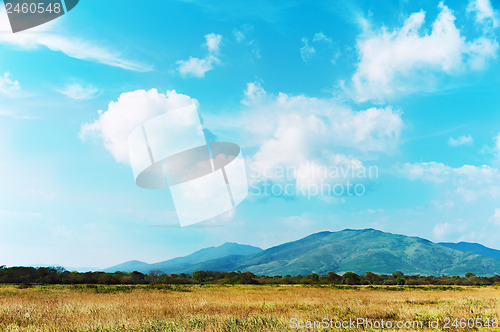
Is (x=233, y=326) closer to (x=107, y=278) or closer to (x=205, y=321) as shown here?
(x=205, y=321)

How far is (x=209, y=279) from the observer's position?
91.9 meters

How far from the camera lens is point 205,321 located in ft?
38.0

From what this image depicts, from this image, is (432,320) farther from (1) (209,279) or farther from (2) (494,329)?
(1) (209,279)

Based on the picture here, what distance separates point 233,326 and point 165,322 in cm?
230

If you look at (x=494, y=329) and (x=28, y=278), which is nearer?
(x=494, y=329)

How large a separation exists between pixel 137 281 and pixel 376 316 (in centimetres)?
5369

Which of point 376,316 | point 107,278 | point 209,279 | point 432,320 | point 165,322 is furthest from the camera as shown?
point 209,279

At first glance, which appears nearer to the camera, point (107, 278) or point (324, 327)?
point (324, 327)

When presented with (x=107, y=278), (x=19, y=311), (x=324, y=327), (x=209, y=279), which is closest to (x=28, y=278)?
(x=107, y=278)

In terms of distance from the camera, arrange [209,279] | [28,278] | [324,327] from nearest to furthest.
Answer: [324,327]
[28,278]
[209,279]

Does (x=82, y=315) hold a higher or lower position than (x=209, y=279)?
higher

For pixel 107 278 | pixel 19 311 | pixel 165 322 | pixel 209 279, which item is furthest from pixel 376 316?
pixel 209 279

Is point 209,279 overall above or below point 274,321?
below

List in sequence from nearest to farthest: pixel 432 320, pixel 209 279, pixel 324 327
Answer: pixel 324 327 → pixel 432 320 → pixel 209 279
